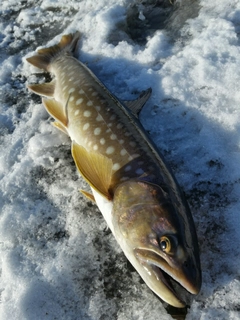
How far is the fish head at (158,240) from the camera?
2.44 meters

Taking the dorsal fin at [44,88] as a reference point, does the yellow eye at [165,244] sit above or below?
below

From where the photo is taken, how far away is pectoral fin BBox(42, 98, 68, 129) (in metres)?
4.02

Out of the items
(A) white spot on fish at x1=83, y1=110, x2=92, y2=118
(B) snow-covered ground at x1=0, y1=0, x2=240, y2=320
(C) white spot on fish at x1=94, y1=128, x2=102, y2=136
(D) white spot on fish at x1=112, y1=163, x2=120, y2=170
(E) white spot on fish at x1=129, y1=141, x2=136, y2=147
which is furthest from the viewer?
(A) white spot on fish at x1=83, y1=110, x2=92, y2=118

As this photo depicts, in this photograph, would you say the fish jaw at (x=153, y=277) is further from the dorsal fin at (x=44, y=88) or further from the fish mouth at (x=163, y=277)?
the dorsal fin at (x=44, y=88)

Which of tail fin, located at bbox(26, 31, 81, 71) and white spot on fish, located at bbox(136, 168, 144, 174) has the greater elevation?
tail fin, located at bbox(26, 31, 81, 71)

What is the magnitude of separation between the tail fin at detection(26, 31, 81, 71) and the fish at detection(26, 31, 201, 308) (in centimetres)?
81

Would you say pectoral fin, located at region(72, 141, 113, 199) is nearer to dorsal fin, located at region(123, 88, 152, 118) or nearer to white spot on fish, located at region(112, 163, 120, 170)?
white spot on fish, located at region(112, 163, 120, 170)

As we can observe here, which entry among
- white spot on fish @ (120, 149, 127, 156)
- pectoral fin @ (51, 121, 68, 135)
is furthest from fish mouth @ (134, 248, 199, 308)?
pectoral fin @ (51, 121, 68, 135)

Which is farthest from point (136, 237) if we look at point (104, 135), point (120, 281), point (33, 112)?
point (33, 112)

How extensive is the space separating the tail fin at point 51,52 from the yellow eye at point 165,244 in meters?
3.47

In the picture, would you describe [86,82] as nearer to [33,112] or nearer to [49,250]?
[33,112]

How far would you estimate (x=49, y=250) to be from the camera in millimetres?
3176

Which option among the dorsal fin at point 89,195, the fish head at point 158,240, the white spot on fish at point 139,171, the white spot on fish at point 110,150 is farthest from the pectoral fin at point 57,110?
the fish head at point 158,240

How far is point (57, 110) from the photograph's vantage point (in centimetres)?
416
